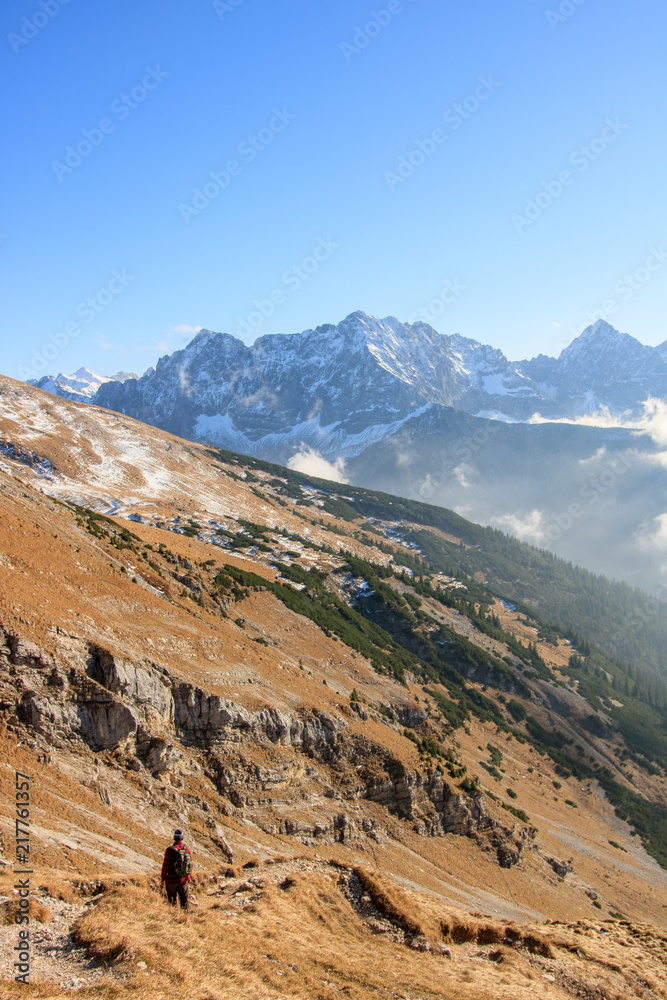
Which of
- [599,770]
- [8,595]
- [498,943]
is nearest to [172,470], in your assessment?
[599,770]

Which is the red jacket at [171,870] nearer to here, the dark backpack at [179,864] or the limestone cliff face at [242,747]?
the dark backpack at [179,864]

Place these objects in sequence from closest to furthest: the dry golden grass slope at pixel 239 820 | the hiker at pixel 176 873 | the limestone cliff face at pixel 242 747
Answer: the dry golden grass slope at pixel 239 820 < the hiker at pixel 176 873 < the limestone cliff face at pixel 242 747

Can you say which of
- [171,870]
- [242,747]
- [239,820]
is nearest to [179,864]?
[171,870]

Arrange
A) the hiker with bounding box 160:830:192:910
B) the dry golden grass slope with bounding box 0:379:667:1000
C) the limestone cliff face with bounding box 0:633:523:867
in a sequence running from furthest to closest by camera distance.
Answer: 1. the limestone cliff face with bounding box 0:633:523:867
2. the hiker with bounding box 160:830:192:910
3. the dry golden grass slope with bounding box 0:379:667:1000

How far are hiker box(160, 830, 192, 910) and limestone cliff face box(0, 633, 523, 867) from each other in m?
13.0

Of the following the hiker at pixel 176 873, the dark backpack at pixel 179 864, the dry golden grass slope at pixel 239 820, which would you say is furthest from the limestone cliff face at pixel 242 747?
the dark backpack at pixel 179 864

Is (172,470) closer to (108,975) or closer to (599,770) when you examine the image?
(599,770)

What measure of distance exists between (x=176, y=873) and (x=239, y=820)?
19547 millimetres

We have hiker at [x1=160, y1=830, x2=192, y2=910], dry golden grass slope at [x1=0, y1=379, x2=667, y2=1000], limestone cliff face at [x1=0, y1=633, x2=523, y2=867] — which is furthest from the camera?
limestone cliff face at [x1=0, y1=633, x2=523, y2=867]

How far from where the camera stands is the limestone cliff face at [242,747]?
31.1 meters

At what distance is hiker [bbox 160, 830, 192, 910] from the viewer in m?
19.9

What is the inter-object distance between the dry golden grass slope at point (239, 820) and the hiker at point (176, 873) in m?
0.69

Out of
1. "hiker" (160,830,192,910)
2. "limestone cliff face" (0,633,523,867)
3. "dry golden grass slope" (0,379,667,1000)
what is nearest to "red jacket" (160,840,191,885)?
"hiker" (160,830,192,910)

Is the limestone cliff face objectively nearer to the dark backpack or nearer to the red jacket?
the red jacket
